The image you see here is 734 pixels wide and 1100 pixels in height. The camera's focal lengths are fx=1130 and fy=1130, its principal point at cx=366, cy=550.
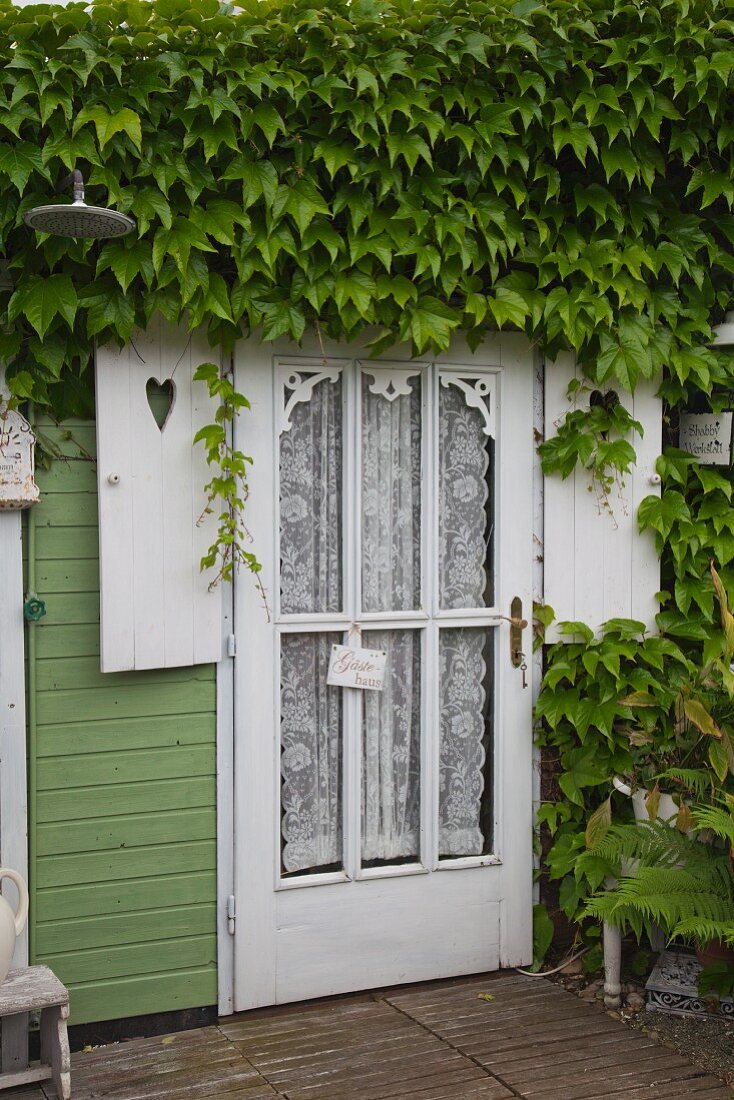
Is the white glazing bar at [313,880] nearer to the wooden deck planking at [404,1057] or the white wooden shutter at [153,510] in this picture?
the wooden deck planking at [404,1057]

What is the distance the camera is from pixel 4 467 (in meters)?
3.26

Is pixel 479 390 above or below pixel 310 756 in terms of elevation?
above

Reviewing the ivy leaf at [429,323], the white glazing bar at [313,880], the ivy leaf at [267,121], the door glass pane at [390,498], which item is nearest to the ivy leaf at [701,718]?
the door glass pane at [390,498]

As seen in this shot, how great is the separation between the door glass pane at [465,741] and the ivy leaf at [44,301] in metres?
1.64

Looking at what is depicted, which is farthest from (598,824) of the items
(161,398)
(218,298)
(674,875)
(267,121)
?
(267,121)

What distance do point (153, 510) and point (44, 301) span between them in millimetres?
683

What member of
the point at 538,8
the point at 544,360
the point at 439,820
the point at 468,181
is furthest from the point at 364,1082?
the point at 538,8

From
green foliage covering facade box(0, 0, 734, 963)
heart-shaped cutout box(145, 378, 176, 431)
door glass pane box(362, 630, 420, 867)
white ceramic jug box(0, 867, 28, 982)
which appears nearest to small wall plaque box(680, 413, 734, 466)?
green foliage covering facade box(0, 0, 734, 963)

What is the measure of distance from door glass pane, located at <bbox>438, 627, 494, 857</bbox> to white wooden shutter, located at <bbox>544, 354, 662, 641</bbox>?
11.8 inches

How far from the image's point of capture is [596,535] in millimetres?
4027

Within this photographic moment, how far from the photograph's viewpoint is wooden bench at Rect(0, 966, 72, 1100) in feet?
9.88

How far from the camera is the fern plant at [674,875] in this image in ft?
10.7

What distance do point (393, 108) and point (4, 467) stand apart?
5.20 feet

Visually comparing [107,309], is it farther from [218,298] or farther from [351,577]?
[351,577]
